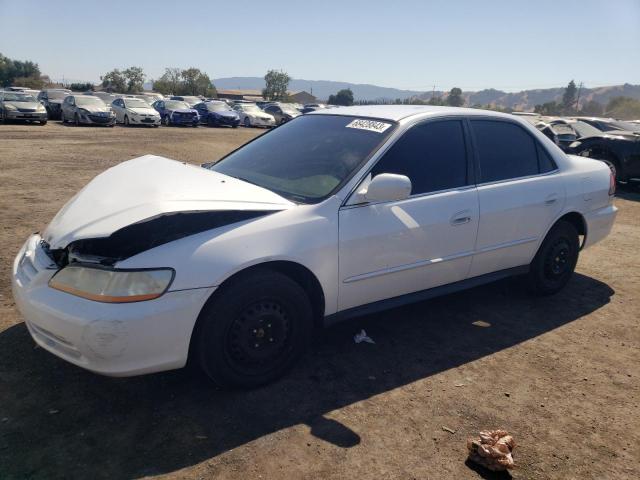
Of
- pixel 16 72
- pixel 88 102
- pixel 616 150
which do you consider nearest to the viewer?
pixel 616 150

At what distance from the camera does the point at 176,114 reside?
92.8 ft

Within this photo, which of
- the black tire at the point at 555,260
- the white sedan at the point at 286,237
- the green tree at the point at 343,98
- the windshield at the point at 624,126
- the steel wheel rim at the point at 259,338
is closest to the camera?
the white sedan at the point at 286,237

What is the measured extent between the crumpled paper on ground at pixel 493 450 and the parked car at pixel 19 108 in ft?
77.2

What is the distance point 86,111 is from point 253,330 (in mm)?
23348

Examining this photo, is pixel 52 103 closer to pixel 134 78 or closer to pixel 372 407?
pixel 372 407

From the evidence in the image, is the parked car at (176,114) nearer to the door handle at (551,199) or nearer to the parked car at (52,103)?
the parked car at (52,103)

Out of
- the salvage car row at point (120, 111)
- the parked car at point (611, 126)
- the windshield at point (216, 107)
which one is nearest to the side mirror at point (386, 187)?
the parked car at point (611, 126)

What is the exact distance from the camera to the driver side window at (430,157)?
3.60 metres

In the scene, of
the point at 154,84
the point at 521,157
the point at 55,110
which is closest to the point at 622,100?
the point at 154,84

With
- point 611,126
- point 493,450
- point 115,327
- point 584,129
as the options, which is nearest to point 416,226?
point 493,450

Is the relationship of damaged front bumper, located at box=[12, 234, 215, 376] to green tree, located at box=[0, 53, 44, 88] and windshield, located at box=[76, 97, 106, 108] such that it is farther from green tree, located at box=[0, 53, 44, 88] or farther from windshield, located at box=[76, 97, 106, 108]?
green tree, located at box=[0, 53, 44, 88]

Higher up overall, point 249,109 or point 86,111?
point 249,109

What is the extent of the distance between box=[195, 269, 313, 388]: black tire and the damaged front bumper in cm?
12

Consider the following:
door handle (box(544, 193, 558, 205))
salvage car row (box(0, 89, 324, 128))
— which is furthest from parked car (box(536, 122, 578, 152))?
salvage car row (box(0, 89, 324, 128))
